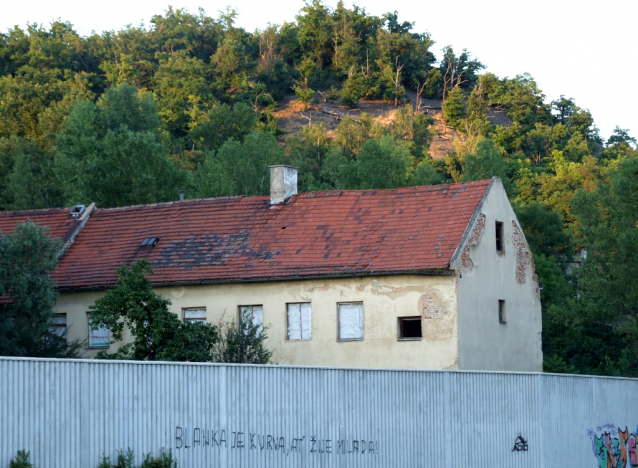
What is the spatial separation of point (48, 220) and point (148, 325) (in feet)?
39.1

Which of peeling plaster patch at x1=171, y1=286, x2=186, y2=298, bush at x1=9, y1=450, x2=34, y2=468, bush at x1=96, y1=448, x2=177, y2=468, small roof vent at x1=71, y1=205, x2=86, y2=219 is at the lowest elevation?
bush at x1=96, y1=448, x2=177, y2=468

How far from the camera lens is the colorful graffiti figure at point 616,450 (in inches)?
823

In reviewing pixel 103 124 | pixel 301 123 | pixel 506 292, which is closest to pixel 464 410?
pixel 506 292

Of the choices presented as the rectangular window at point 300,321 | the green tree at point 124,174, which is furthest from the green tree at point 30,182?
the rectangular window at point 300,321

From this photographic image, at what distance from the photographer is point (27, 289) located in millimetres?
22359

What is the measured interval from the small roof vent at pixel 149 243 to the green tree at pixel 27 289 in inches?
206

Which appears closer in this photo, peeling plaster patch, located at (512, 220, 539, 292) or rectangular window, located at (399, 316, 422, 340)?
rectangular window, located at (399, 316, 422, 340)

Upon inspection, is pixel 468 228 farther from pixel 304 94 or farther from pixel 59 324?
pixel 304 94

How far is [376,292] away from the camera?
25109 millimetres

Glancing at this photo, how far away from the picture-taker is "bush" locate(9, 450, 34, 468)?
12.0 m

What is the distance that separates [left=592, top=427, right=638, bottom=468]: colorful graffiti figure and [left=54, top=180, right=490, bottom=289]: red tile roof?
19.9 ft

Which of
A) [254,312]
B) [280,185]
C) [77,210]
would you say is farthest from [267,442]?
[77,210]

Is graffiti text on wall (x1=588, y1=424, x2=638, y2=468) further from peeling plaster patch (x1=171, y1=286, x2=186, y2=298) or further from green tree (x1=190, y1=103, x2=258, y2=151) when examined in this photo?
green tree (x1=190, y1=103, x2=258, y2=151)

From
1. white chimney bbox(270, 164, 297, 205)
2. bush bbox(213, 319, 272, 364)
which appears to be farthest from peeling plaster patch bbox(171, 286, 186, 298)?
white chimney bbox(270, 164, 297, 205)
